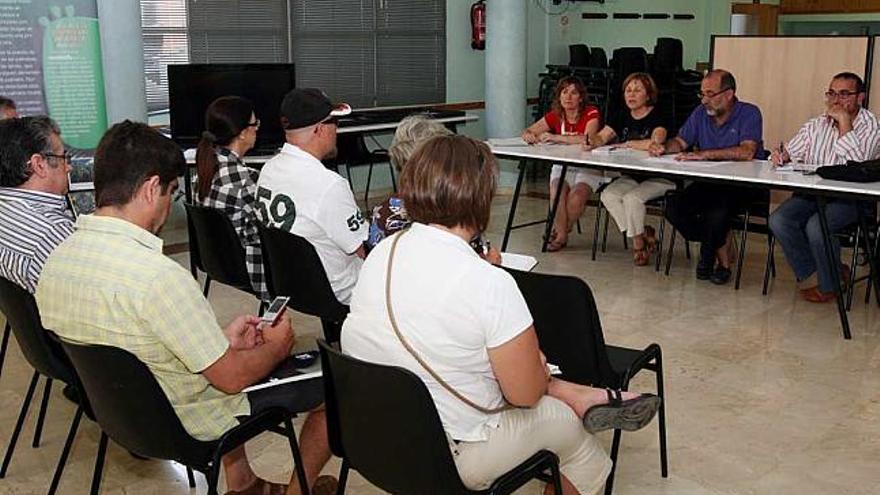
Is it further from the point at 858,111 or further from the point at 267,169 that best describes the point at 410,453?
the point at 858,111

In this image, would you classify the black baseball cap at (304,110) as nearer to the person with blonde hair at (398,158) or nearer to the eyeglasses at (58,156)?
the person with blonde hair at (398,158)

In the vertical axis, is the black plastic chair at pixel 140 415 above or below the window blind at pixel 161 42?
below

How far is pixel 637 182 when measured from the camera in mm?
5730

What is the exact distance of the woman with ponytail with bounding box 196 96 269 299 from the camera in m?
3.71

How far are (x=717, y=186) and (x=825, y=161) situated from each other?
59 centimetres

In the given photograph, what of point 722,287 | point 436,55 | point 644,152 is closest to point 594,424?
point 722,287

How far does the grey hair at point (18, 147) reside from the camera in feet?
9.34

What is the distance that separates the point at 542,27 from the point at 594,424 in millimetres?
7502

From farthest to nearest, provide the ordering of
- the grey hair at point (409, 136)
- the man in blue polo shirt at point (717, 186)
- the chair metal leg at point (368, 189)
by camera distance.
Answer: the chair metal leg at point (368, 189), the man in blue polo shirt at point (717, 186), the grey hair at point (409, 136)

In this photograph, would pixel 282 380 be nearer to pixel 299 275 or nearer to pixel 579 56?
pixel 299 275

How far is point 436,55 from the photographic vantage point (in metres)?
8.34

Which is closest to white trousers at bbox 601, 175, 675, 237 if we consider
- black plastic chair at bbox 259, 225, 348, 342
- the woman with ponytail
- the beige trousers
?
the woman with ponytail

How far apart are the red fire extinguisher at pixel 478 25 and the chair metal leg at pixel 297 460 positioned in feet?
21.5

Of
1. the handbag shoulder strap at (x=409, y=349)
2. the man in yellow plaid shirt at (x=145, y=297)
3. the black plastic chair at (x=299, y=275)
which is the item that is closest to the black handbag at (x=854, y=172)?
the black plastic chair at (x=299, y=275)
